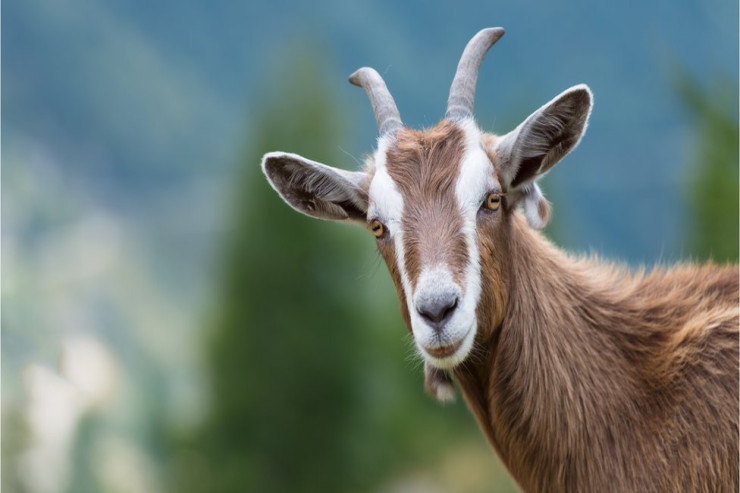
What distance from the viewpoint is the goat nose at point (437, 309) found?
18.3 ft

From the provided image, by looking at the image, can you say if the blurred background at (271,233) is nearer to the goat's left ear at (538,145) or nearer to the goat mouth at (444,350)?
the goat mouth at (444,350)

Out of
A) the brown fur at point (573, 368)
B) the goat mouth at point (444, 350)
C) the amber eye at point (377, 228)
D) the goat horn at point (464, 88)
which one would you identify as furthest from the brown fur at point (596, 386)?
the goat horn at point (464, 88)

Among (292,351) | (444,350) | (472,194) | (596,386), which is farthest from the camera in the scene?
(292,351)

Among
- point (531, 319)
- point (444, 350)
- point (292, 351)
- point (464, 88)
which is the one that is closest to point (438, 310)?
point (444, 350)

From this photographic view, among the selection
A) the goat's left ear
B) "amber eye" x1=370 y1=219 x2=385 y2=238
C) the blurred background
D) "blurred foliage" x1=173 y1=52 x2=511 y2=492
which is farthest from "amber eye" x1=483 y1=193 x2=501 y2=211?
"blurred foliage" x1=173 y1=52 x2=511 y2=492

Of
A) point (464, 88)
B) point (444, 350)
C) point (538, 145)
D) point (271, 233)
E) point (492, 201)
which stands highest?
point (271, 233)

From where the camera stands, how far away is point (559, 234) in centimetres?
2345

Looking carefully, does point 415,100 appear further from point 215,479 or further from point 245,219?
point 215,479

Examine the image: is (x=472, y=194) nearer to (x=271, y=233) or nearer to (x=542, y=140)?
(x=542, y=140)

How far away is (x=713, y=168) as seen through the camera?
21922 mm

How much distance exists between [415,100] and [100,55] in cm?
2728

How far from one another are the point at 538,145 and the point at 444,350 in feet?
4.90

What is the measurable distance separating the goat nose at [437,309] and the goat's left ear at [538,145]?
1006 mm

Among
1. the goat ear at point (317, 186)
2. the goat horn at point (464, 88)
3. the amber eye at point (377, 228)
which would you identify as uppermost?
the goat horn at point (464, 88)
